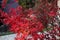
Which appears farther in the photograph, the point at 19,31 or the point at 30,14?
the point at 30,14

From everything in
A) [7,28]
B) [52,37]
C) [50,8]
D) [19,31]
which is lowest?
[7,28]

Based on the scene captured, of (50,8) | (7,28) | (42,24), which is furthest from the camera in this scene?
(7,28)

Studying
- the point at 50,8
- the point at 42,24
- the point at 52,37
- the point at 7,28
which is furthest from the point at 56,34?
the point at 7,28

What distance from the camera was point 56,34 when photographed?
10.6ft

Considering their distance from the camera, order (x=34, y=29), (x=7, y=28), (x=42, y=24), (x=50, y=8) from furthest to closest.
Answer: (x=7, y=28)
(x=50, y=8)
(x=42, y=24)
(x=34, y=29)

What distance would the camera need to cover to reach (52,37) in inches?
128

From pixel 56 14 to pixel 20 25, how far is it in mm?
792

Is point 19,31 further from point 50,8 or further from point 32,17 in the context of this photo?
point 50,8

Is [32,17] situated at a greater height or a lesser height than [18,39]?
greater

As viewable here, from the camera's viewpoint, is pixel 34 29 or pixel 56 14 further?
pixel 56 14

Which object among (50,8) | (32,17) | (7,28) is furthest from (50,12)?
(7,28)

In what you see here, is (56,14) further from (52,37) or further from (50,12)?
(52,37)

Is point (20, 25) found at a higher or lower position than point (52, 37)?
higher

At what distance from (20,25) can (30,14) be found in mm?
411
